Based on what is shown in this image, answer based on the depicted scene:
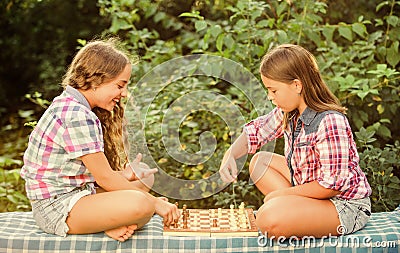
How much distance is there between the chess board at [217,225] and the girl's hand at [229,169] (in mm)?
150

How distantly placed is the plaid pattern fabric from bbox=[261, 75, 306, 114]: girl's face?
2.31 feet

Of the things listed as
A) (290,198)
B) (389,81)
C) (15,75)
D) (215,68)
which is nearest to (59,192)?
(290,198)

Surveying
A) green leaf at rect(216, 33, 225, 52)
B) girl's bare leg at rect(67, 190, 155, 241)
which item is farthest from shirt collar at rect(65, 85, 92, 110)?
green leaf at rect(216, 33, 225, 52)

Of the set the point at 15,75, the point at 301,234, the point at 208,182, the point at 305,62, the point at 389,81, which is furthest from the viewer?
the point at 15,75

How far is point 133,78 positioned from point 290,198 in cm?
190

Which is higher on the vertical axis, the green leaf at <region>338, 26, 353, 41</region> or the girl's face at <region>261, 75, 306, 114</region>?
the green leaf at <region>338, 26, 353, 41</region>

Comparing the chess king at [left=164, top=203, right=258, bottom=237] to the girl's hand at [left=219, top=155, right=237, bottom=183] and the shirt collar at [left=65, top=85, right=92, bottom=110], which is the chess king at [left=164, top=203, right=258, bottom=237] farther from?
the shirt collar at [left=65, top=85, right=92, bottom=110]

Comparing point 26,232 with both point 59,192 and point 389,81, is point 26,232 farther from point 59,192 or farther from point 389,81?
point 389,81

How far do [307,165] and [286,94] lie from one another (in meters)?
0.29

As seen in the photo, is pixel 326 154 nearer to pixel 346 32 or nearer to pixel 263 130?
pixel 263 130

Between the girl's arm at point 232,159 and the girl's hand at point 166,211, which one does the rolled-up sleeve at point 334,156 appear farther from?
the girl's hand at point 166,211

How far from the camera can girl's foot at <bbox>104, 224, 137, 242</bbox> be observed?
254 centimetres

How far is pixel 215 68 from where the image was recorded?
375 centimetres

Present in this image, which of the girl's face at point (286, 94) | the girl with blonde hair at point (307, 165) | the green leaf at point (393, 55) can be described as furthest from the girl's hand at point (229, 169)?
the green leaf at point (393, 55)
